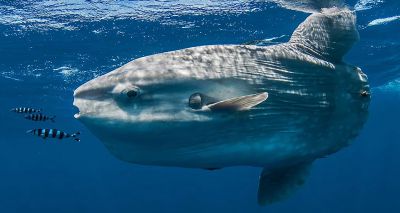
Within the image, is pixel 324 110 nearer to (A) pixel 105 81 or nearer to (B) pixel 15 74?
(A) pixel 105 81

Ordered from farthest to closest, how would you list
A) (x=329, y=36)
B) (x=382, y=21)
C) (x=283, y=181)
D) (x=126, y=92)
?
Answer: (x=382, y=21)
(x=329, y=36)
(x=283, y=181)
(x=126, y=92)

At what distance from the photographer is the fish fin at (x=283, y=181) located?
3.21m

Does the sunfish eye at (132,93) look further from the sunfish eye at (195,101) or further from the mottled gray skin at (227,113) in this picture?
the sunfish eye at (195,101)

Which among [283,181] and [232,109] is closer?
[232,109]

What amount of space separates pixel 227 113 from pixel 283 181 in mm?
1249

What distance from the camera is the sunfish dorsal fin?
3377 mm

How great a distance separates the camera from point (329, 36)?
3504 millimetres

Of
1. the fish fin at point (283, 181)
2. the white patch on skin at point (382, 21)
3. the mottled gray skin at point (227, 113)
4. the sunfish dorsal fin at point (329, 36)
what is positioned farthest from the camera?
the white patch on skin at point (382, 21)

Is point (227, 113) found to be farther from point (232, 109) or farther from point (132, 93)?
point (132, 93)

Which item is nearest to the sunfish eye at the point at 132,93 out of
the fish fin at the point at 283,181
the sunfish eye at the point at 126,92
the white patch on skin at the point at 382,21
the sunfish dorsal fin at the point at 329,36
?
the sunfish eye at the point at 126,92

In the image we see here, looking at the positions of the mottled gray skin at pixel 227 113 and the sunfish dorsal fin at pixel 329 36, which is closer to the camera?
the mottled gray skin at pixel 227 113

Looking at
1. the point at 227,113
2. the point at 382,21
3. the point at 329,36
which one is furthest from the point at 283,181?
the point at 382,21

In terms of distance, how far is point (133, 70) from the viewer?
7.93 feet

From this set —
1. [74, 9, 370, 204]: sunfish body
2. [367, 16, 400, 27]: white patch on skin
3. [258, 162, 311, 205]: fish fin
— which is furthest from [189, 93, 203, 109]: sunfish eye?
[367, 16, 400, 27]: white patch on skin
